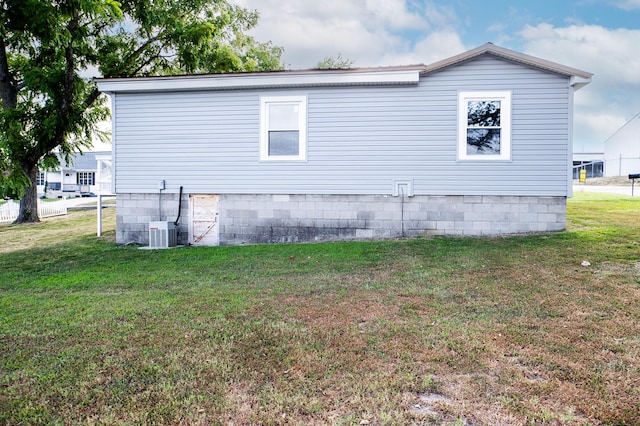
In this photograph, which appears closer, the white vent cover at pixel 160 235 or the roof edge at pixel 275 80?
the roof edge at pixel 275 80

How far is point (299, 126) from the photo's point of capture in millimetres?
9977

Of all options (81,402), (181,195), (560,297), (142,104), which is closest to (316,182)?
(181,195)

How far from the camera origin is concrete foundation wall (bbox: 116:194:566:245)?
9414mm

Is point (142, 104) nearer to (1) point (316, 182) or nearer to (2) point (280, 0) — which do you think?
(1) point (316, 182)

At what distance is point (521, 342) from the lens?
3.50 m

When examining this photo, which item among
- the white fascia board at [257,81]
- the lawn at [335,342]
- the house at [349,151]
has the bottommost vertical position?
the lawn at [335,342]

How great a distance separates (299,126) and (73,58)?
28.2 feet

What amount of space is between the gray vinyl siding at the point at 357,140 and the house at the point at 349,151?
24 millimetres

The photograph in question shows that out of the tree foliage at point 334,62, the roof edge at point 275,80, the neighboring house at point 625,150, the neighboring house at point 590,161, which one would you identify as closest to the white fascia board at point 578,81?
the roof edge at point 275,80

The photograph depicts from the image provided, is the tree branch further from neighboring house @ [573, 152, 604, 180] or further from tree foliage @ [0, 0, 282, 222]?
neighboring house @ [573, 152, 604, 180]

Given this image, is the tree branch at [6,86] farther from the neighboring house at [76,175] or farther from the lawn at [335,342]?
the neighboring house at [76,175]

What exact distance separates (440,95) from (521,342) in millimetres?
7065

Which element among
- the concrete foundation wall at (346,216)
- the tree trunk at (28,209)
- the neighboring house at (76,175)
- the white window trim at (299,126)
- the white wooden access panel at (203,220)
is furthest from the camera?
the neighboring house at (76,175)

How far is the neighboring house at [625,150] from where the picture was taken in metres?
37.3
